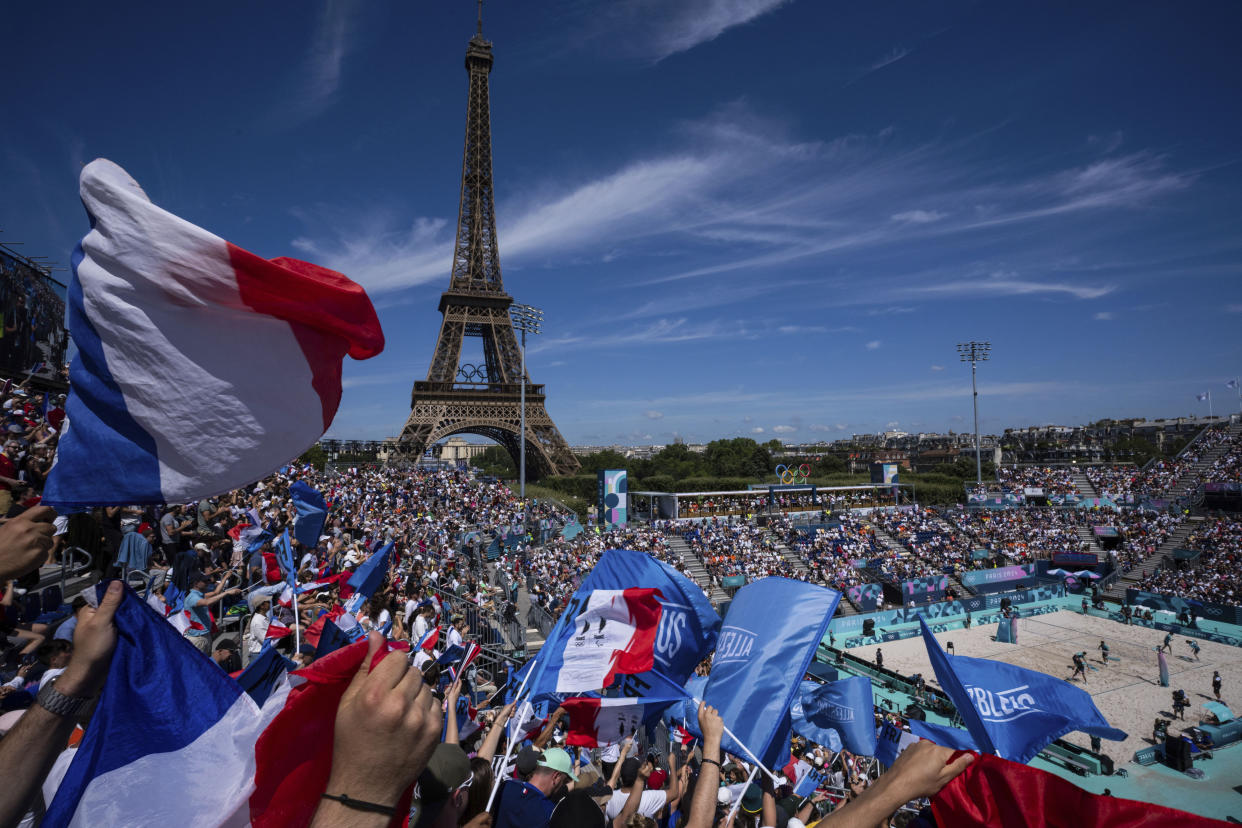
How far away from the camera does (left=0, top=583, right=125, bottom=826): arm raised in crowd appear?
1.55 m

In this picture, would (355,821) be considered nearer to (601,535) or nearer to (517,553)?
(517,553)

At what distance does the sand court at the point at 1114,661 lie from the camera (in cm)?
1619

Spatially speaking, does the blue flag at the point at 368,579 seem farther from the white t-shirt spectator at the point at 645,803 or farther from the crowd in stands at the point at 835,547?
the crowd in stands at the point at 835,547

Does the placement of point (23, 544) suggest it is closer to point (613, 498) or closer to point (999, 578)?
point (613, 498)

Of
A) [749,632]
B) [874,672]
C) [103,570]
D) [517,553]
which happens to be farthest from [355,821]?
[517,553]

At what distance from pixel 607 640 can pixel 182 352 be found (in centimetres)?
411

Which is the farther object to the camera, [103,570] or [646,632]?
[103,570]

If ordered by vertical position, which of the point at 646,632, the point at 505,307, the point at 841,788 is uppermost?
the point at 505,307

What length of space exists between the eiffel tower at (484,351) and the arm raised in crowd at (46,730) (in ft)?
121

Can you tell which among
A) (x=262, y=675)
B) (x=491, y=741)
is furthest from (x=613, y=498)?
(x=262, y=675)

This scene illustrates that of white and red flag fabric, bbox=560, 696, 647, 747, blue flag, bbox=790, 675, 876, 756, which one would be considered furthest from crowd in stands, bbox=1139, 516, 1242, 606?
white and red flag fabric, bbox=560, 696, 647, 747

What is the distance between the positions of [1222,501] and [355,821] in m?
52.5

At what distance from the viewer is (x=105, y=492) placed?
8.27ft

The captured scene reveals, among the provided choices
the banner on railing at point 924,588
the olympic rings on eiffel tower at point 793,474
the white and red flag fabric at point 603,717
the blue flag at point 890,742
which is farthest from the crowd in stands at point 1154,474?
the white and red flag fabric at point 603,717
